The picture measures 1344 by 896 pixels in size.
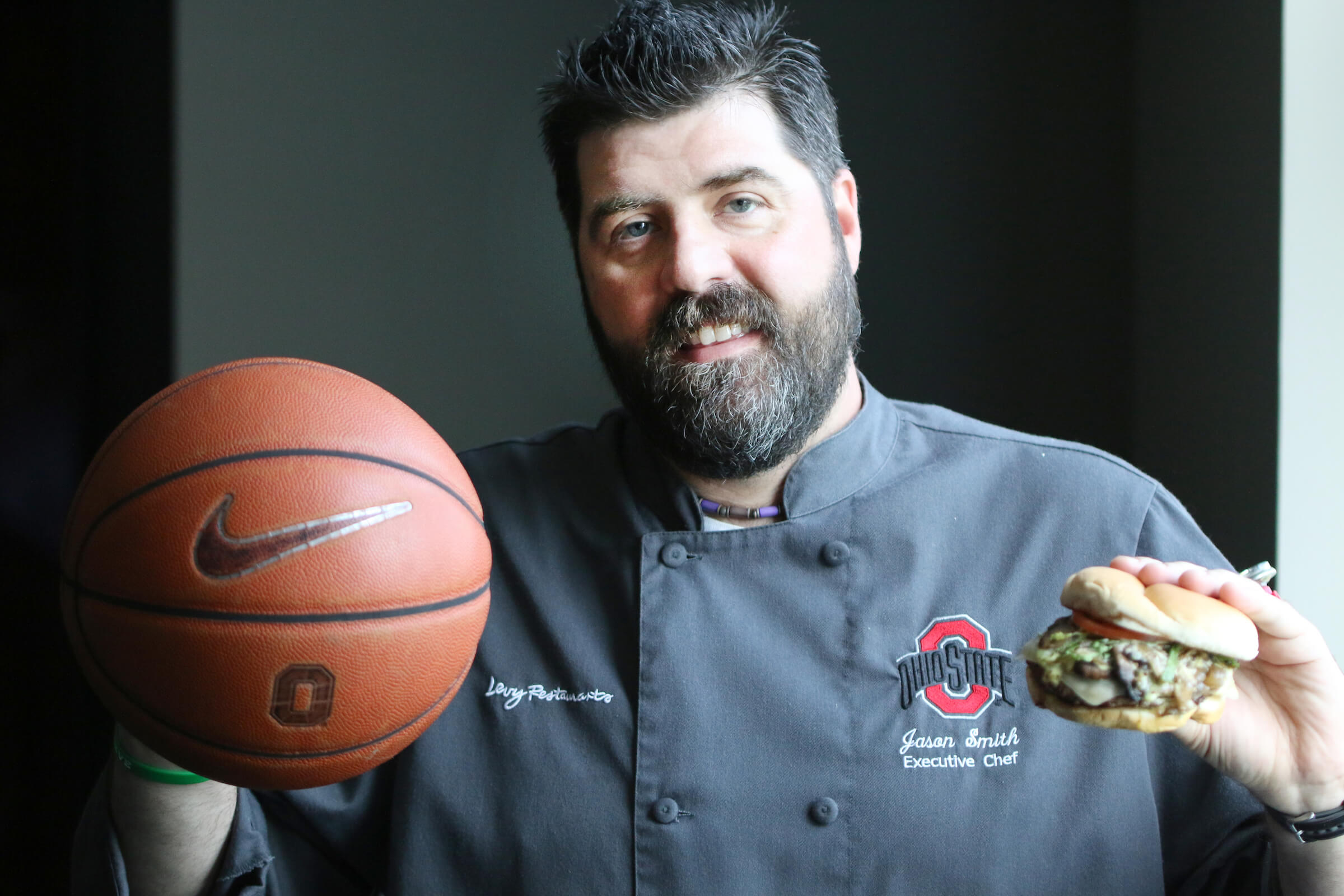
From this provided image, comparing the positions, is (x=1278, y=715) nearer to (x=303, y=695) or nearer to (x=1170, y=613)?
(x=1170, y=613)

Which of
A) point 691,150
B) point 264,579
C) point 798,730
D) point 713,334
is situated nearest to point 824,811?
point 798,730

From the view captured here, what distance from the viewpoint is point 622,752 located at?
4.57 feet

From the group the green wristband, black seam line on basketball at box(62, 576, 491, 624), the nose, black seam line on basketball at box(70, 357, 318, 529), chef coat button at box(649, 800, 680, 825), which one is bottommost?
chef coat button at box(649, 800, 680, 825)

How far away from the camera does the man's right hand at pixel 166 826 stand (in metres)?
1.23

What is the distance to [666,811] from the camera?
4.41 ft

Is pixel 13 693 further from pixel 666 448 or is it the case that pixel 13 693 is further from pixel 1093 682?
pixel 1093 682

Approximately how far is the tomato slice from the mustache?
1.84 feet

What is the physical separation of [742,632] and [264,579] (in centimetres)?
68

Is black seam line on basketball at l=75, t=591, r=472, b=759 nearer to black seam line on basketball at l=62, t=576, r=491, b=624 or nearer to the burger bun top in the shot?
black seam line on basketball at l=62, t=576, r=491, b=624

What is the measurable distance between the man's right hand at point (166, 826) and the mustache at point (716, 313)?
82 cm

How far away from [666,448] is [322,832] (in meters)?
0.74

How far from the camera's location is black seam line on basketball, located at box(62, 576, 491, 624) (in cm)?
95

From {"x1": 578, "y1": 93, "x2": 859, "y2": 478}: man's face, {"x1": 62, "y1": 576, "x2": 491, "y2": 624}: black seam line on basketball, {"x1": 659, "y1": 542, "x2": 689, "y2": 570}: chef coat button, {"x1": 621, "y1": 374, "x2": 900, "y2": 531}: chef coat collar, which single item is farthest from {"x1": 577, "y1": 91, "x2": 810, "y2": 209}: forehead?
{"x1": 62, "y1": 576, "x2": 491, "y2": 624}: black seam line on basketball

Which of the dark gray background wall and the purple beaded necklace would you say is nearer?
the purple beaded necklace
